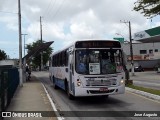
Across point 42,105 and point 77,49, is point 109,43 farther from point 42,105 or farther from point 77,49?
point 42,105

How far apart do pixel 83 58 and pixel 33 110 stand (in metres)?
3.44

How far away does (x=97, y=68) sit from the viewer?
16.3m

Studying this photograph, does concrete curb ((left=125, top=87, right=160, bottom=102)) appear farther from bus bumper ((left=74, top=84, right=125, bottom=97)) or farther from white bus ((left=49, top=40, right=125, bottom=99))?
bus bumper ((left=74, top=84, right=125, bottom=97))

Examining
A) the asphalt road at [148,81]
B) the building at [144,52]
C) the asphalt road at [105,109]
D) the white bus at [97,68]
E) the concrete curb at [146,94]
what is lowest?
the asphalt road at [105,109]

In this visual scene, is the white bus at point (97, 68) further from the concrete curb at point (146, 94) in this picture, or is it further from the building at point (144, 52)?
the building at point (144, 52)

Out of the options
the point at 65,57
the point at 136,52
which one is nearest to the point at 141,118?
the point at 65,57

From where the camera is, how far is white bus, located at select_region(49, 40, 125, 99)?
16.3 m

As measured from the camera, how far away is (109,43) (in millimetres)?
16922

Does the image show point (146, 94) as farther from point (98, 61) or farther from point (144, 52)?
point (144, 52)

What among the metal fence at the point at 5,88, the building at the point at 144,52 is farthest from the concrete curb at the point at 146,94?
the building at the point at 144,52

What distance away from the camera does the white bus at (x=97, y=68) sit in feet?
53.4

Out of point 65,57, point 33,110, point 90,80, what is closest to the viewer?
point 33,110

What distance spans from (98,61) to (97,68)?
0.32m

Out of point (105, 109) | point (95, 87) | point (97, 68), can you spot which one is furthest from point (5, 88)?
point (97, 68)
